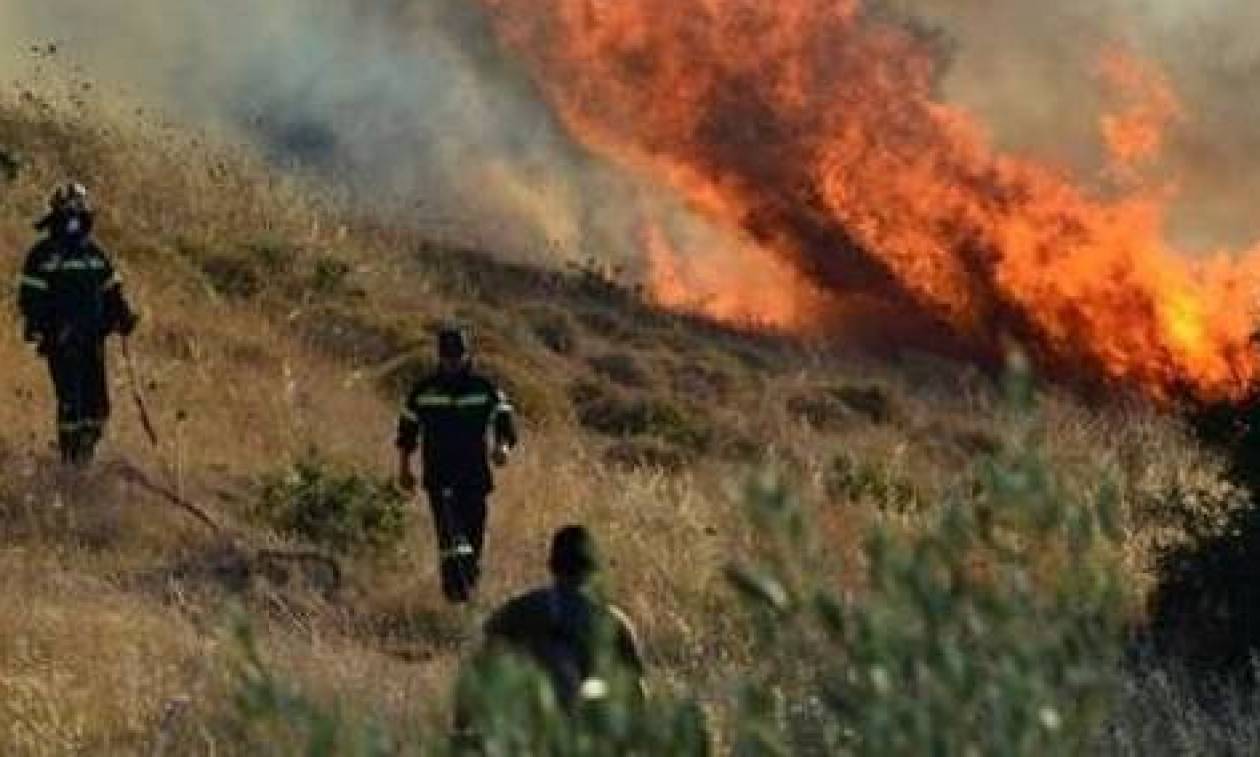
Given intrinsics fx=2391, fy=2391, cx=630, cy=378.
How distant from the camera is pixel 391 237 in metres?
32.9

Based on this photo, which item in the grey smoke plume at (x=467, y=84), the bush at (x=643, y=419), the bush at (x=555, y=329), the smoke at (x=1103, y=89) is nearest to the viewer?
the bush at (x=643, y=419)

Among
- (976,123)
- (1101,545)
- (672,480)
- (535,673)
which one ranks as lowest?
(535,673)

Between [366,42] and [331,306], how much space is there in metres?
13.7

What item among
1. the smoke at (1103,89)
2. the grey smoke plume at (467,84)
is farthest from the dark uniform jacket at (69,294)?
the grey smoke plume at (467,84)

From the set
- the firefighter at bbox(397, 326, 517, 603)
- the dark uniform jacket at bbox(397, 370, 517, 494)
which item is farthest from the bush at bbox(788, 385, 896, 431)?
the dark uniform jacket at bbox(397, 370, 517, 494)

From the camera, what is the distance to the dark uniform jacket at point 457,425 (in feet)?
47.0

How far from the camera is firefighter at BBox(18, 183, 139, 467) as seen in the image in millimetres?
15617

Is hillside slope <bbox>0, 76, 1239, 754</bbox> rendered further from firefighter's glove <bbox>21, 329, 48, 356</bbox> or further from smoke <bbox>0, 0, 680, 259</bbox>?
smoke <bbox>0, 0, 680, 259</bbox>

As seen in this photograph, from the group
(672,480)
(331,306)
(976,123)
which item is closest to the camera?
(672,480)

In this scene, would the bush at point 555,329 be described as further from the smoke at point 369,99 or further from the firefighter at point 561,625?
the firefighter at point 561,625

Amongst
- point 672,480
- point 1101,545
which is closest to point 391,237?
point 672,480

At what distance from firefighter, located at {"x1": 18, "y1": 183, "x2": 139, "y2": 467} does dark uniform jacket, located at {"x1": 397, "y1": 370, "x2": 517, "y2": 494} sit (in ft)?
8.56

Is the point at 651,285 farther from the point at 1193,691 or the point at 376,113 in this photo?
the point at 1193,691

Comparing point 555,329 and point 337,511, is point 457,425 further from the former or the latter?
point 555,329
